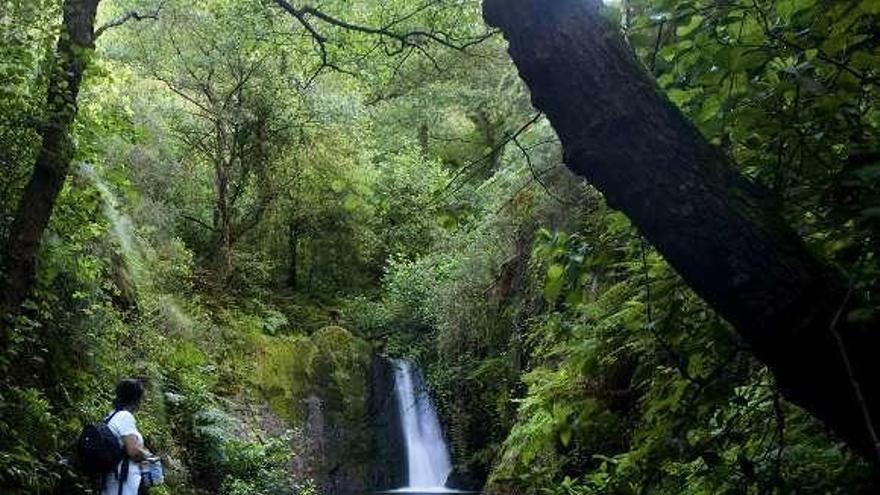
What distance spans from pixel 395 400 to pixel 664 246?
14.7 meters

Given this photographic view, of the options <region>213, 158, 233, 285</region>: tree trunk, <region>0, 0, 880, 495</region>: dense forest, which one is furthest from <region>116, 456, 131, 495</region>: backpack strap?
<region>213, 158, 233, 285</region>: tree trunk

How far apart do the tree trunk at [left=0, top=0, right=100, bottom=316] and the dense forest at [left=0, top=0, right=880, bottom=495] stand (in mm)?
20

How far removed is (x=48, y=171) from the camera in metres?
5.73

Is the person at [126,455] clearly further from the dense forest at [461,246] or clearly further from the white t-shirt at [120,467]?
the dense forest at [461,246]

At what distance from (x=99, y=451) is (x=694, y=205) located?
172 inches

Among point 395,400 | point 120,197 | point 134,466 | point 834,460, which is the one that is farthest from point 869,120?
point 395,400

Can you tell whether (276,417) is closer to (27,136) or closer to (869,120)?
(27,136)

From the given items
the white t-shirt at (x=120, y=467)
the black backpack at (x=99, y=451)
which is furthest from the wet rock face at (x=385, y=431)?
the black backpack at (x=99, y=451)

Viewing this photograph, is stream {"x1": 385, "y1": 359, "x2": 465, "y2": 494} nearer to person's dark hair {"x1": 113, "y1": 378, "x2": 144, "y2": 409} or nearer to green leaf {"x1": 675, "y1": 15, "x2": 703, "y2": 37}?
person's dark hair {"x1": 113, "y1": 378, "x2": 144, "y2": 409}

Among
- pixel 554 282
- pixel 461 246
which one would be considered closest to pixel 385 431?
pixel 461 246

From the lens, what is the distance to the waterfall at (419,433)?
624 inches

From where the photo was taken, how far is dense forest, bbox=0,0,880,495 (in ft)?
6.93

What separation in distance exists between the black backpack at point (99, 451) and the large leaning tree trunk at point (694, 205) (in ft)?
13.5

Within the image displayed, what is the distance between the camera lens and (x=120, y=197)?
12.6 m
